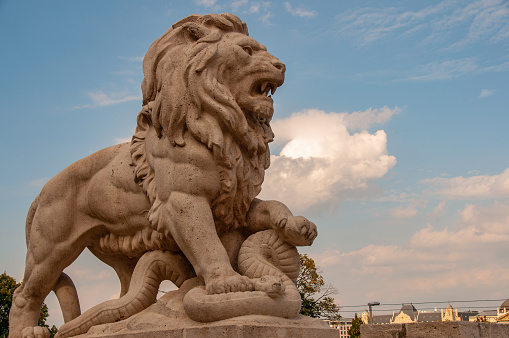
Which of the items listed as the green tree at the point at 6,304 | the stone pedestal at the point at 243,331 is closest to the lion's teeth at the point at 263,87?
the stone pedestal at the point at 243,331

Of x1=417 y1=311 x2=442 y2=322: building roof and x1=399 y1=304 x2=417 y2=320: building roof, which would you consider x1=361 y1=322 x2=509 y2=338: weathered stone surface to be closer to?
x1=399 y1=304 x2=417 y2=320: building roof

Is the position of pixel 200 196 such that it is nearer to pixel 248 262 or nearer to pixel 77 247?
pixel 248 262

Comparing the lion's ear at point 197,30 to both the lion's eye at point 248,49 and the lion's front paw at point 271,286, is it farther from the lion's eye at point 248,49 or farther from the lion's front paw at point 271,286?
the lion's front paw at point 271,286

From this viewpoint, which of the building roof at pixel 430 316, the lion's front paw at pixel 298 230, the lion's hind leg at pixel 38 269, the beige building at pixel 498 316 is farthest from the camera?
the building roof at pixel 430 316

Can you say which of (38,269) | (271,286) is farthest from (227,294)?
(38,269)

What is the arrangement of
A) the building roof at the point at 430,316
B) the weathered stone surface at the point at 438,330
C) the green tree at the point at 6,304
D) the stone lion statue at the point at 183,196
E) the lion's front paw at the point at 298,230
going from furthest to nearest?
1. the building roof at the point at 430,316
2. the green tree at the point at 6,304
3. the weathered stone surface at the point at 438,330
4. the lion's front paw at the point at 298,230
5. the stone lion statue at the point at 183,196

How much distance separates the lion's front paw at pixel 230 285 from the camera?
3750 mm

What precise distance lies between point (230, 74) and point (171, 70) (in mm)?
460

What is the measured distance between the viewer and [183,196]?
4.08 m

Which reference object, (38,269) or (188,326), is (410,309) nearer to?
(38,269)

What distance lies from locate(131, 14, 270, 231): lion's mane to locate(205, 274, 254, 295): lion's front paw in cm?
64

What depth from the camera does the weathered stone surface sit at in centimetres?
508

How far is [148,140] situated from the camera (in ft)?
14.7

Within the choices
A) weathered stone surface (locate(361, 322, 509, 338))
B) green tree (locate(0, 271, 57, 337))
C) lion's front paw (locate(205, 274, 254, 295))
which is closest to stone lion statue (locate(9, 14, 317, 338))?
lion's front paw (locate(205, 274, 254, 295))
